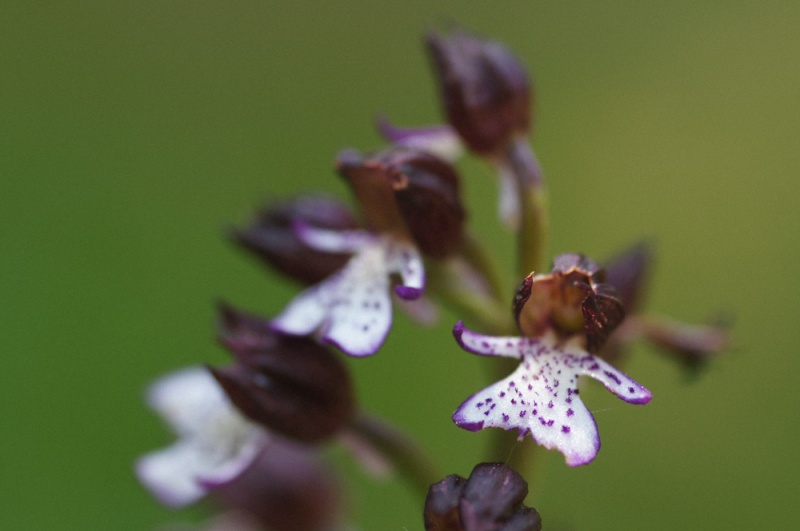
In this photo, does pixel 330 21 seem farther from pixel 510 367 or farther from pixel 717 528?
pixel 510 367

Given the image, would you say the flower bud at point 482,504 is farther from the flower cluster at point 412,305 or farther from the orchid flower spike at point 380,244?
the orchid flower spike at point 380,244

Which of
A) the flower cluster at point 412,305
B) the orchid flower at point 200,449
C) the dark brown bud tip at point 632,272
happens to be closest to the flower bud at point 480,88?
the flower cluster at point 412,305

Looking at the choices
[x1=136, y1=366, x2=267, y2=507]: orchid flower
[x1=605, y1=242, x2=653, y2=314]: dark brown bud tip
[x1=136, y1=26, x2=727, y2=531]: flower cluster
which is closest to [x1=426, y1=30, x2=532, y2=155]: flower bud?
[x1=136, y1=26, x2=727, y2=531]: flower cluster

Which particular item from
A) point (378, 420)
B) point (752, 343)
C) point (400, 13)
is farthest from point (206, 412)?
point (400, 13)

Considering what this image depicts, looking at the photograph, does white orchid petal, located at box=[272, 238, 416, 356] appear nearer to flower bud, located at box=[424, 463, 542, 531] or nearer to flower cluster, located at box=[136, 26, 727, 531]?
flower cluster, located at box=[136, 26, 727, 531]

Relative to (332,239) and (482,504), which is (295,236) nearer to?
(332,239)
